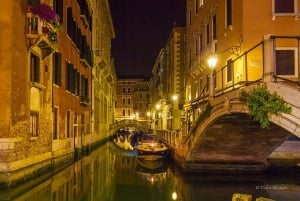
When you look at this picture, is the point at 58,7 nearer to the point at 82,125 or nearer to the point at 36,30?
the point at 36,30

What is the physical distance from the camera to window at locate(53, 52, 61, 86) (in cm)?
1589

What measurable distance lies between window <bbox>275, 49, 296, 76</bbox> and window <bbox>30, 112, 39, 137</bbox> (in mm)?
7626

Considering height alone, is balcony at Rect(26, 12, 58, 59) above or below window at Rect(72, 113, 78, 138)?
above

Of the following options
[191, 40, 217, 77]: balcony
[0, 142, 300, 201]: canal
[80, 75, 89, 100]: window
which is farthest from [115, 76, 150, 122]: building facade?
[0, 142, 300, 201]: canal

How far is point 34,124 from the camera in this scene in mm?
13273

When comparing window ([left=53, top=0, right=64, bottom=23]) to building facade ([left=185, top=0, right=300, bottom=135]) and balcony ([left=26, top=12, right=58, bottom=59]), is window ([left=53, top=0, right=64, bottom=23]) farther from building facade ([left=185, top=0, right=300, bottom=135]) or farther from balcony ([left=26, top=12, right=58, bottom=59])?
building facade ([left=185, top=0, right=300, bottom=135])

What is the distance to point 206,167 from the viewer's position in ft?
52.1

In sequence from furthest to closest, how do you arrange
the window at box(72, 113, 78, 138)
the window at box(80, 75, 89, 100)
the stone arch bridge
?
1. the window at box(80, 75, 89, 100)
2. the window at box(72, 113, 78, 138)
3. the stone arch bridge

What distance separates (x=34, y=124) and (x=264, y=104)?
7.87 meters

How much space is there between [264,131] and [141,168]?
7633 mm

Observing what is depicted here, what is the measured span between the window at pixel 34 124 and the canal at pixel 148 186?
1.41 m

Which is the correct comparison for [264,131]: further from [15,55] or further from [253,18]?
[15,55]

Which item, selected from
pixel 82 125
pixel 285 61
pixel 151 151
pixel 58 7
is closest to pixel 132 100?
pixel 82 125

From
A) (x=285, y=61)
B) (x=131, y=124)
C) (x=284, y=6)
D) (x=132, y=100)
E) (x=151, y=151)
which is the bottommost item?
(x=151, y=151)
